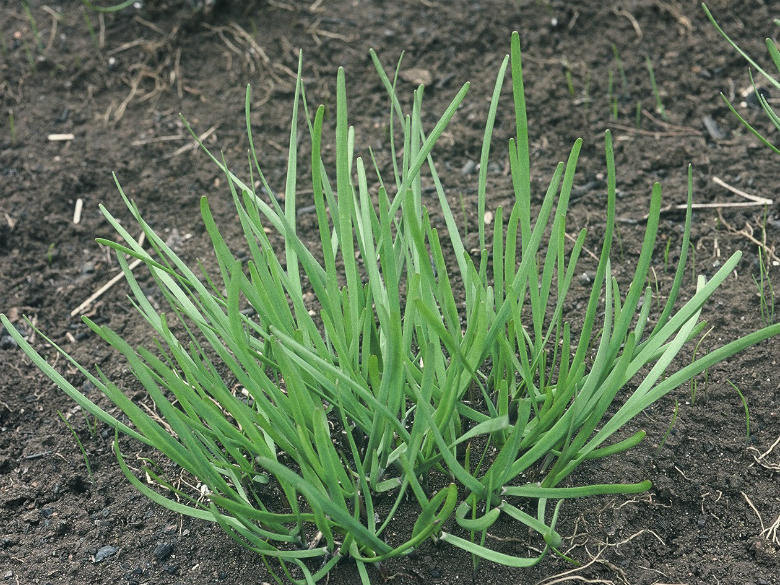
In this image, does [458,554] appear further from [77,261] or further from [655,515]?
[77,261]

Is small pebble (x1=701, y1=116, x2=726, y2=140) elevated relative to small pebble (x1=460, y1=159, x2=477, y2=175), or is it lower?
elevated

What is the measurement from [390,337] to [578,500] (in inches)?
21.7

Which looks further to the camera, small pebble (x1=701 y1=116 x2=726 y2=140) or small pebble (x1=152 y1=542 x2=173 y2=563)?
small pebble (x1=701 y1=116 x2=726 y2=140)

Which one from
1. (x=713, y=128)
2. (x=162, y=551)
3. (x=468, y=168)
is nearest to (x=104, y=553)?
(x=162, y=551)

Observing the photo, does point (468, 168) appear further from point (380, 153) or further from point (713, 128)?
point (713, 128)

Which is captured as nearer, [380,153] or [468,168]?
[468,168]

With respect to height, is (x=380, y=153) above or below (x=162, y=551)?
above

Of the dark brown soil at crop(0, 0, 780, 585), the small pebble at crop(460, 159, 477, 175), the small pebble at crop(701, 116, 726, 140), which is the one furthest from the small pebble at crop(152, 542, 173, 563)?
the small pebble at crop(701, 116, 726, 140)

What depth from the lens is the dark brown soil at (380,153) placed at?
4.89ft

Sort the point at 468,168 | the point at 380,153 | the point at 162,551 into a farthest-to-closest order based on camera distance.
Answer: the point at 380,153 → the point at 468,168 → the point at 162,551

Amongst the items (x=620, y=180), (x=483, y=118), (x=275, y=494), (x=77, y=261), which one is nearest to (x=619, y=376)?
(x=275, y=494)

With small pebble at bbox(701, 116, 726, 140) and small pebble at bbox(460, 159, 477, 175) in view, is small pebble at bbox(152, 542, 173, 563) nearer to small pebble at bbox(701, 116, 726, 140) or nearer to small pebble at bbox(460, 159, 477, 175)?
small pebble at bbox(460, 159, 477, 175)

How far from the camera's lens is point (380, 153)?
2477mm

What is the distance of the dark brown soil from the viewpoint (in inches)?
58.7
